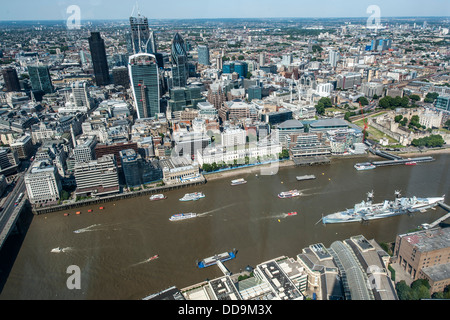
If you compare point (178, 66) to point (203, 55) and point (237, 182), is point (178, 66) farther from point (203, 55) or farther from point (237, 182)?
point (237, 182)

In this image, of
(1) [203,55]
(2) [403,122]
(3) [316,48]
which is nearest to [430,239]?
(2) [403,122]

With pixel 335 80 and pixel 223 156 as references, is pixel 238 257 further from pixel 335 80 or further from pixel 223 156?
pixel 335 80

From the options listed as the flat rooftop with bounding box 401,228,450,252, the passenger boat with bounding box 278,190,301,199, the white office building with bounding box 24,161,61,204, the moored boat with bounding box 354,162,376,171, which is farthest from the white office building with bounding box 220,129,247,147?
the flat rooftop with bounding box 401,228,450,252

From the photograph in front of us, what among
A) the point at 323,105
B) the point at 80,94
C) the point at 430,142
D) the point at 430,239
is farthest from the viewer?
the point at 323,105

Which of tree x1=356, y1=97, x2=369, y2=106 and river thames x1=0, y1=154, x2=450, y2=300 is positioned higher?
tree x1=356, y1=97, x2=369, y2=106

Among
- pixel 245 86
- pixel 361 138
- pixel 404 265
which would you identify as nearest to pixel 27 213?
pixel 404 265

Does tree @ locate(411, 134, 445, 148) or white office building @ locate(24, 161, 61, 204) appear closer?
white office building @ locate(24, 161, 61, 204)

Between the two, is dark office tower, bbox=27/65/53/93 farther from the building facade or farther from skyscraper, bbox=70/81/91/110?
the building facade
